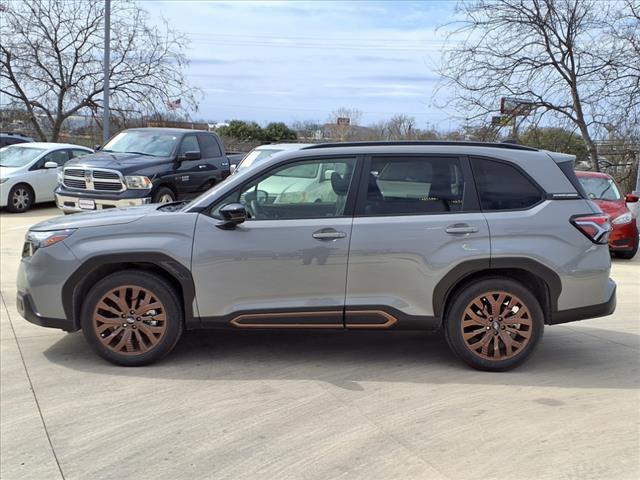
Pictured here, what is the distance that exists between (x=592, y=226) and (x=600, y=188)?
808 centimetres

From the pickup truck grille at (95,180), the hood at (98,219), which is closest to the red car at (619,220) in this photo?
the pickup truck grille at (95,180)

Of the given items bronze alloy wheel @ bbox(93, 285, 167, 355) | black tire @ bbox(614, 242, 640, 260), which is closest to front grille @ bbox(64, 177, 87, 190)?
bronze alloy wheel @ bbox(93, 285, 167, 355)

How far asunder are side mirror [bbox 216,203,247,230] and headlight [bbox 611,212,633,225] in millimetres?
8563

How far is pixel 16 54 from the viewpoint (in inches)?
870

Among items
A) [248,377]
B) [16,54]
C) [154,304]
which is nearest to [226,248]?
[154,304]

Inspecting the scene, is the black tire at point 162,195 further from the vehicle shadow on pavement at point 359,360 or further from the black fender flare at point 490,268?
the black fender flare at point 490,268

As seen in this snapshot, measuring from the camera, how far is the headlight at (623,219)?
35.9 feet

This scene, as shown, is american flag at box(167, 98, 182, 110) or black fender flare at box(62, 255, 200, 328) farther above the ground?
american flag at box(167, 98, 182, 110)

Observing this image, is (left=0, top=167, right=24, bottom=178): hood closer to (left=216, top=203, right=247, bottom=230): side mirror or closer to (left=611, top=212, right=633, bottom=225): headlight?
(left=216, top=203, right=247, bottom=230): side mirror

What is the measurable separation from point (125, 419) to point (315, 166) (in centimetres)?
234

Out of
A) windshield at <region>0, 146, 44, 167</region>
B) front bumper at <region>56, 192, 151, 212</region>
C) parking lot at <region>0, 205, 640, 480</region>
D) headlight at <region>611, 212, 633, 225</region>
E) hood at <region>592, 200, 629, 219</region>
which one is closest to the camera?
parking lot at <region>0, 205, 640, 480</region>

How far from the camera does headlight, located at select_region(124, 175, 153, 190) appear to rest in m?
10.6

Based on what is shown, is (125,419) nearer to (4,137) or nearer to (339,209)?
(339,209)

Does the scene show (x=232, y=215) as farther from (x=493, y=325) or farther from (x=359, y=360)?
(x=493, y=325)
